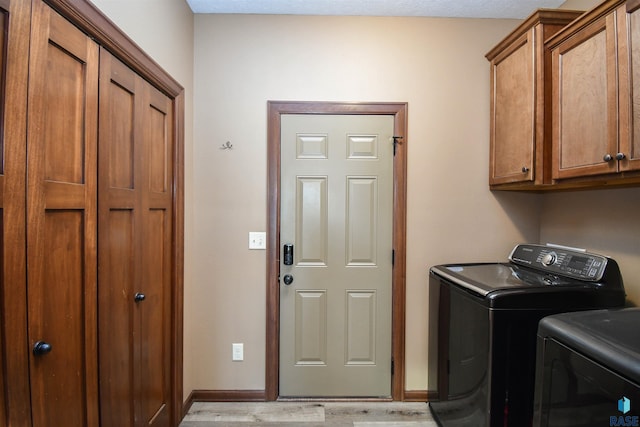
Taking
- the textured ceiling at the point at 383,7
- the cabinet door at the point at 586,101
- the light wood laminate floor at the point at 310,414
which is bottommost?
the light wood laminate floor at the point at 310,414

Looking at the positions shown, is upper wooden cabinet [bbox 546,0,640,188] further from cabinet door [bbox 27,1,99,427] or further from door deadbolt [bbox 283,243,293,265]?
cabinet door [bbox 27,1,99,427]

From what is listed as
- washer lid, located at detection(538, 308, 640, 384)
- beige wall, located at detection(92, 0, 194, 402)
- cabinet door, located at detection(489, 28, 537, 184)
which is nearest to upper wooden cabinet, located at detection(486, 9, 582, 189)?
cabinet door, located at detection(489, 28, 537, 184)

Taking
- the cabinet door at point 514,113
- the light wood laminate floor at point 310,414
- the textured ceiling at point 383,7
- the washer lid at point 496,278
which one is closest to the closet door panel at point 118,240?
the light wood laminate floor at point 310,414

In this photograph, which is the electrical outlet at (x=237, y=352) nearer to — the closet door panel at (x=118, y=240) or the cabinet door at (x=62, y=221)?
the closet door panel at (x=118, y=240)

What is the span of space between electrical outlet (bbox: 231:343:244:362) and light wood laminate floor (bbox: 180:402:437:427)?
0.98 feet

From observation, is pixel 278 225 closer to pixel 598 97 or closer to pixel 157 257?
pixel 157 257

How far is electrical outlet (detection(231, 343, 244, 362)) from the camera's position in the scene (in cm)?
221

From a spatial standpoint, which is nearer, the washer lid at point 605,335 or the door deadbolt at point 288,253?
the washer lid at point 605,335

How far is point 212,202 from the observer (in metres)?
2.21

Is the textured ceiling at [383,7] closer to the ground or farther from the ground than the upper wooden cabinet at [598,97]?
farther from the ground

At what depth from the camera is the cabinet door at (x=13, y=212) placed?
2.83 feet

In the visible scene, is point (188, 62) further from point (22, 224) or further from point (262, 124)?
point (22, 224)

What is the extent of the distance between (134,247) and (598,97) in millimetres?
2213

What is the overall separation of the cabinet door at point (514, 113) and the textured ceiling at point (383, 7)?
1.19 feet
